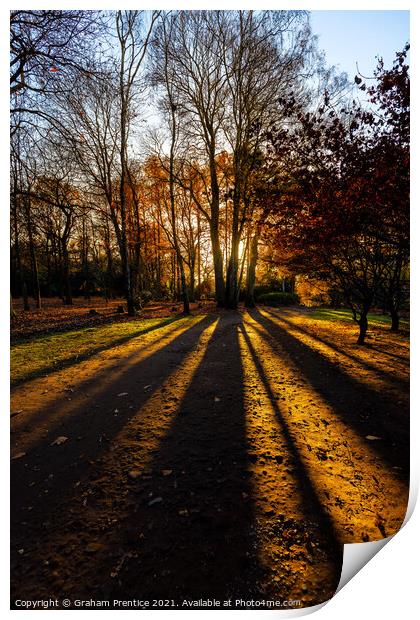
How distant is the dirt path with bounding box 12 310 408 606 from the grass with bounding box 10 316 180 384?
0.63 m

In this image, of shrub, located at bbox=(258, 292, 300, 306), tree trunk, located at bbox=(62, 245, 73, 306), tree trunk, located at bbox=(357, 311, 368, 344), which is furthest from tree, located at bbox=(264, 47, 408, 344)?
tree trunk, located at bbox=(62, 245, 73, 306)

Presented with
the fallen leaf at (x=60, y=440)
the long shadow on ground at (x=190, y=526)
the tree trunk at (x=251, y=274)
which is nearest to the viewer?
the long shadow on ground at (x=190, y=526)

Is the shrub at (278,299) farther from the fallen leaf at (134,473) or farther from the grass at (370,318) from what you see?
the fallen leaf at (134,473)

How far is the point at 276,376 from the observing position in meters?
4.15

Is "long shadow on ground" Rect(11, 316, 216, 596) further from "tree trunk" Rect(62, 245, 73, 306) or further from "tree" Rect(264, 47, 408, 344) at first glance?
"tree trunk" Rect(62, 245, 73, 306)

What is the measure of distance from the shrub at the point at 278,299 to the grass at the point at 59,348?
12.1 meters

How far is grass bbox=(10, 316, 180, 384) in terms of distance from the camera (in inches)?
173

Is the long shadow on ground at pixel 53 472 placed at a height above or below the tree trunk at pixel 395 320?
below

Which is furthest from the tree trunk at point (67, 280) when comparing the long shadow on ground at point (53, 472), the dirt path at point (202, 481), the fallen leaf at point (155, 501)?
the fallen leaf at point (155, 501)

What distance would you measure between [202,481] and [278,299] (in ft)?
58.4

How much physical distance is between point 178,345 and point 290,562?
4.91 meters

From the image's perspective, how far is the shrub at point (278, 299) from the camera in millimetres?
18656

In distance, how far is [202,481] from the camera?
1997mm

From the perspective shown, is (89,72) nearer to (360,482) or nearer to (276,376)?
(276,376)
